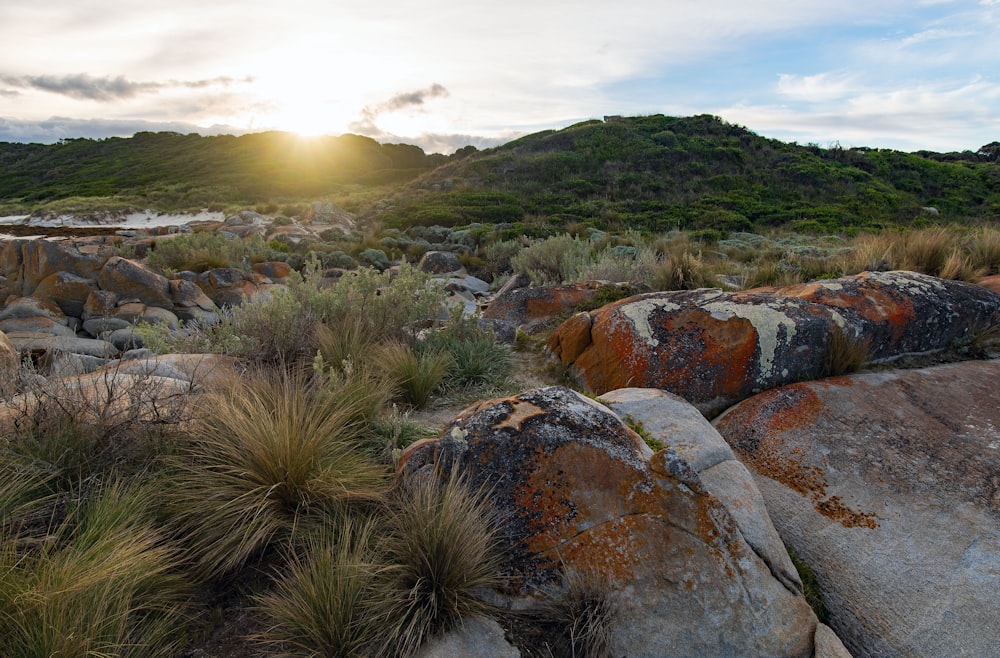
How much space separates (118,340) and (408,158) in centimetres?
7346

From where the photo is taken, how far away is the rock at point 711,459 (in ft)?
6.95

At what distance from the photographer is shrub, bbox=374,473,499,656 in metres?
1.77

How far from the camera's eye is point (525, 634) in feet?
5.96

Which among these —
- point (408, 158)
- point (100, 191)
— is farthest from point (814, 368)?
point (408, 158)

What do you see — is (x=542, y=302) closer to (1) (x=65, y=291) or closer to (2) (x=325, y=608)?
(2) (x=325, y=608)

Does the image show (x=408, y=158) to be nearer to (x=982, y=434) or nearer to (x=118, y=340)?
(x=118, y=340)

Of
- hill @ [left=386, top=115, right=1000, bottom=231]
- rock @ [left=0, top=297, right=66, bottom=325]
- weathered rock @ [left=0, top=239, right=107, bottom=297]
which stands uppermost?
hill @ [left=386, top=115, right=1000, bottom=231]

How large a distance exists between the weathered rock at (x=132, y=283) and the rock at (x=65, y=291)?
0.29 meters

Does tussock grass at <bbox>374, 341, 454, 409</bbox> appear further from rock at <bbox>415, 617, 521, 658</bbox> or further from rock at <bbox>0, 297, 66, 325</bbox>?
rock at <bbox>0, 297, 66, 325</bbox>

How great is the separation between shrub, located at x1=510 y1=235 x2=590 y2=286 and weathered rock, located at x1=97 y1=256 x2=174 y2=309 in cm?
602

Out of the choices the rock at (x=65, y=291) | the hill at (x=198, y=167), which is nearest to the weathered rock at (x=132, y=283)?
the rock at (x=65, y=291)

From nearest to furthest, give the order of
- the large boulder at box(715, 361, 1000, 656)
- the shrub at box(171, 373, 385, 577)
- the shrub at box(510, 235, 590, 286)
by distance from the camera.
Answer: the large boulder at box(715, 361, 1000, 656) < the shrub at box(171, 373, 385, 577) < the shrub at box(510, 235, 590, 286)

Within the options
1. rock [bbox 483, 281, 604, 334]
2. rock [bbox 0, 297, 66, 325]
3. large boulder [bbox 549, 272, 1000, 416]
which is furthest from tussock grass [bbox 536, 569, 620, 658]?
rock [bbox 0, 297, 66, 325]

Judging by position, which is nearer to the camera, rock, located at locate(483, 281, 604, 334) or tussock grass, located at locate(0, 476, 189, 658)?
tussock grass, located at locate(0, 476, 189, 658)
